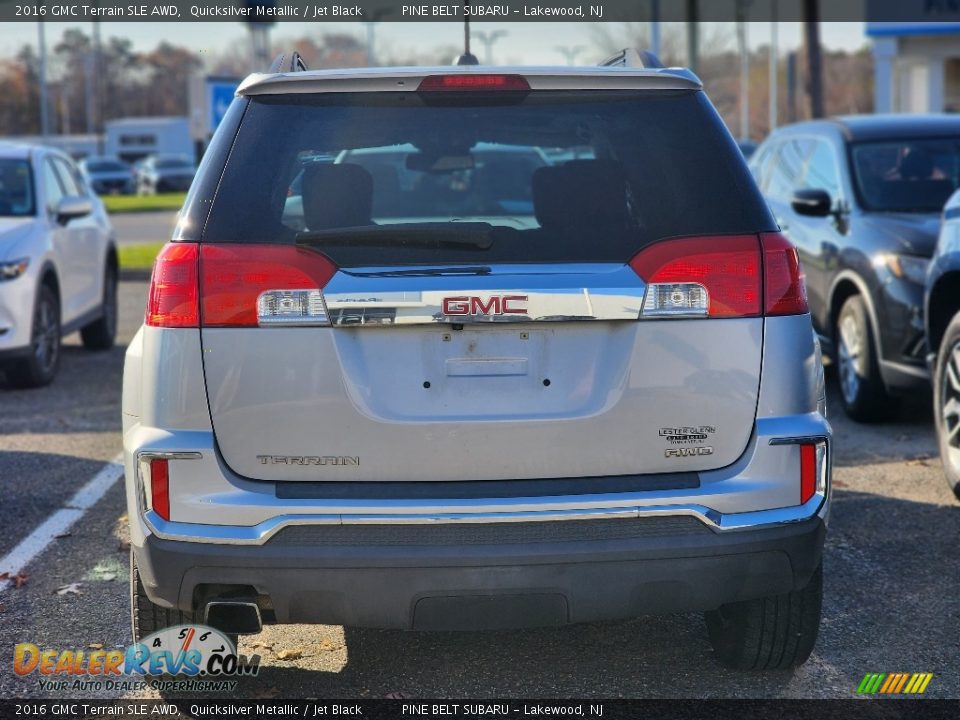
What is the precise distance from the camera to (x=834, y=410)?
8.65 metres

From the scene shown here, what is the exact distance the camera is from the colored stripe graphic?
3.91 meters

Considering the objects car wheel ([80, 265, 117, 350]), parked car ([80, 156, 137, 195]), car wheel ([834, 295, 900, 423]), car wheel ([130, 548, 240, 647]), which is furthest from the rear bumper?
parked car ([80, 156, 137, 195])

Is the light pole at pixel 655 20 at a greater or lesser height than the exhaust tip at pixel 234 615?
greater

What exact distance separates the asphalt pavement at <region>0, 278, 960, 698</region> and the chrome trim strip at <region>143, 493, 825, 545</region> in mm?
724

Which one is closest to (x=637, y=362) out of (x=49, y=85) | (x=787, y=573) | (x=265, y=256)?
(x=787, y=573)

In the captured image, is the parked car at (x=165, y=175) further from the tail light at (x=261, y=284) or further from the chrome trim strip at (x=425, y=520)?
the chrome trim strip at (x=425, y=520)

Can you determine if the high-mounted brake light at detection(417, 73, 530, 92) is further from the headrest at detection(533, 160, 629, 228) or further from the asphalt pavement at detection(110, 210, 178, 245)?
the asphalt pavement at detection(110, 210, 178, 245)

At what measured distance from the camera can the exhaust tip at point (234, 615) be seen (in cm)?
342

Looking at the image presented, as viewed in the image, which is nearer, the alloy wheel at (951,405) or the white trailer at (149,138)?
the alloy wheel at (951,405)

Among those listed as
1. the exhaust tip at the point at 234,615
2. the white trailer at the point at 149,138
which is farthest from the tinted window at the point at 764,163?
the white trailer at the point at 149,138

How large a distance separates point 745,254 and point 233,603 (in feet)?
5.25

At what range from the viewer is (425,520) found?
3303 millimetres

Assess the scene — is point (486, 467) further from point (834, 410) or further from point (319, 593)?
point (834, 410)

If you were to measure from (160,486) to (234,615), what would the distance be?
386 mm
